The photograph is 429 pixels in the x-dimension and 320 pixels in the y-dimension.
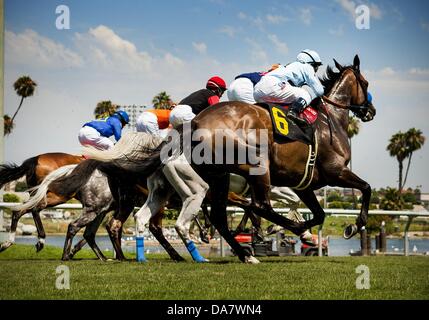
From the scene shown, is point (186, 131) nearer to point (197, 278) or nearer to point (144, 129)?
point (197, 278)

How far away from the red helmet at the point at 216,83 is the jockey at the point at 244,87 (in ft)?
2.58

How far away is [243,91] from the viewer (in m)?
9.20

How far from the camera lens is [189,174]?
8188 mm

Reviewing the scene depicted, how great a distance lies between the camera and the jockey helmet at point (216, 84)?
398 inches

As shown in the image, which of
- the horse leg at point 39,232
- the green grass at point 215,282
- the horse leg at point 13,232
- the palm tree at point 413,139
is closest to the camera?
the green grass at point 215,282

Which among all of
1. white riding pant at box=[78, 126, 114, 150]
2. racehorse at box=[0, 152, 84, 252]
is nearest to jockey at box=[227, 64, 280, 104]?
white riding pant at box=[78, 126, 114, 150]

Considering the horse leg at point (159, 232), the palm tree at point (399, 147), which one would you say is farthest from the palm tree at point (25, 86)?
the horse leg at point (159, 232)

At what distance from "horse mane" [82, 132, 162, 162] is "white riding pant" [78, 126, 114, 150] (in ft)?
8.87

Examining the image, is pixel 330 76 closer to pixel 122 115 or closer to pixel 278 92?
pixel 278 92

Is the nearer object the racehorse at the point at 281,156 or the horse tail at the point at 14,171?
the racehorse at the point at 281,156

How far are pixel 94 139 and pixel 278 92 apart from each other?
3990 mm

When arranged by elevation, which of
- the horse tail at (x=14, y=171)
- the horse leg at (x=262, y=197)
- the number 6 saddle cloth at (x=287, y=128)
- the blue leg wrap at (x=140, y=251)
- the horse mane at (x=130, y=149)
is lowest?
the blue leg wrap at (x=140, y=251)

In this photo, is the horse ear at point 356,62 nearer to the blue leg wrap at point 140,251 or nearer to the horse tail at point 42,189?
the blue leg wrap at point 140,251
